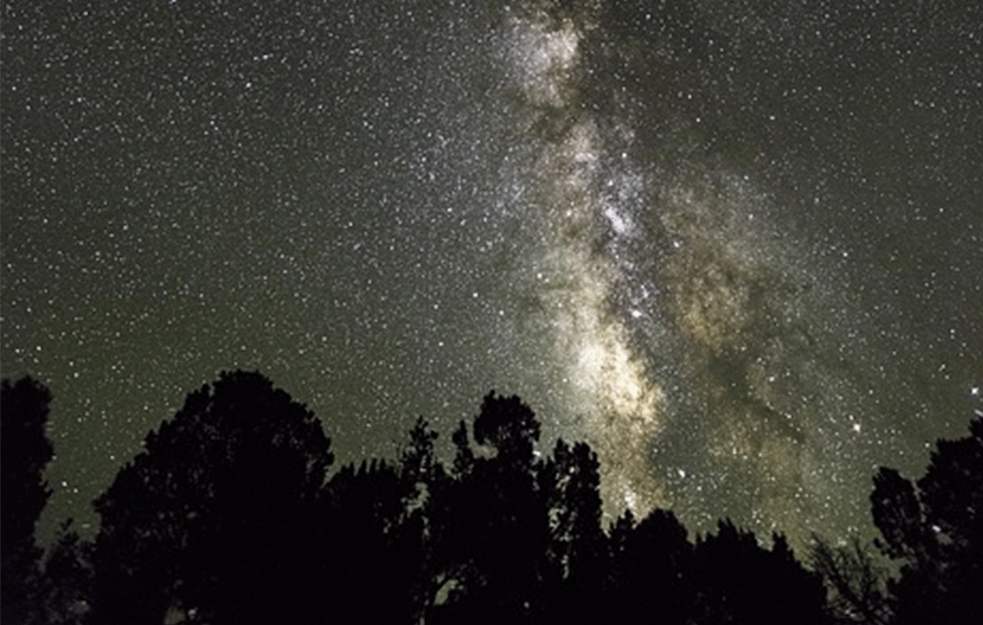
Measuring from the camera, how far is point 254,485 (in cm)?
1630

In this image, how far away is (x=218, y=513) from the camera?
51.8ft

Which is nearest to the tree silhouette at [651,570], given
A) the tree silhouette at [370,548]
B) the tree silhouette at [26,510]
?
the tree silhouette at [370,548]

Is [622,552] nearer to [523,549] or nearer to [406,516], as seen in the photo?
[523,549]

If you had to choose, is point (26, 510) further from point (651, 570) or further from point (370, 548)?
point (651, 570)

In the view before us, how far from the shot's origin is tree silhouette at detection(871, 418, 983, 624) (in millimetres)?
16234

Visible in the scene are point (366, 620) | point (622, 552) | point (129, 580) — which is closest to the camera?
point (366, 620)

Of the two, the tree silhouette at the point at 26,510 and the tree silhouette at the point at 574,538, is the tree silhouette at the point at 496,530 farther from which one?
the tree silhouette at the point at 26,510

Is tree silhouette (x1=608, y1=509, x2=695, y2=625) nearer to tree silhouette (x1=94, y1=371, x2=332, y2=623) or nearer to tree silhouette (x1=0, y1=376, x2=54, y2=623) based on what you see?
tree silhouette (x1=94, y1=371, x2=332, y2=623)

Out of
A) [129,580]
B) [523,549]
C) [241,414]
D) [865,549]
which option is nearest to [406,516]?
[523,549]

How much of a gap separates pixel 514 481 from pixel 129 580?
7952 millimetres

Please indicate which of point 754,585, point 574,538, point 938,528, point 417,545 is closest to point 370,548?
point 417,545

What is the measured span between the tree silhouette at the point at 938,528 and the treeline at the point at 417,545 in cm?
4

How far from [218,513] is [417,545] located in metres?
3.87

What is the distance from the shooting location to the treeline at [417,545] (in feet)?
48.5
